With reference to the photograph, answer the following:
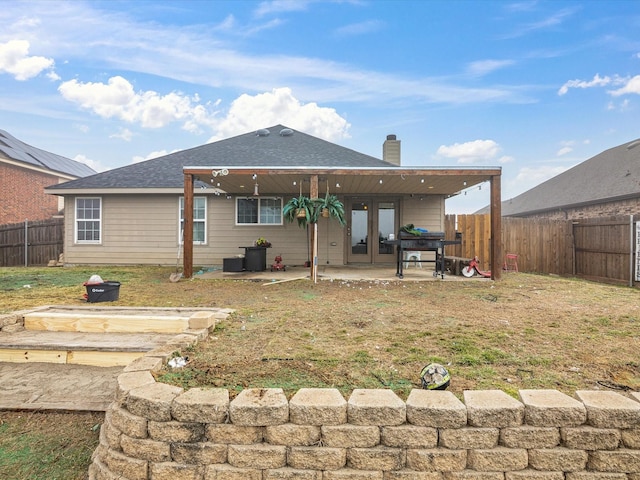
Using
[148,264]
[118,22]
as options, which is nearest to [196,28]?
[118,22]

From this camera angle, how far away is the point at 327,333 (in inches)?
141

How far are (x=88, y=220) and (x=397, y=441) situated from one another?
40.6ft

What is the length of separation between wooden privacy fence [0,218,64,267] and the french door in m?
10.5

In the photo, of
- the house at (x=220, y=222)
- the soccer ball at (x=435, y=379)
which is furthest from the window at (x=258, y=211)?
the soccer ball at (x=435, y=379)

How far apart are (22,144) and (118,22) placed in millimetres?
16600

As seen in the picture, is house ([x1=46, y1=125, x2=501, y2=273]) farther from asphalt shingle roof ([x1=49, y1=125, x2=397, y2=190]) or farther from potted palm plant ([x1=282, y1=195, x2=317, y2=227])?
potted palm plant ([x1=282, y1=195, x2=317, y2=227])

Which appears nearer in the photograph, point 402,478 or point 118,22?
point 402,478

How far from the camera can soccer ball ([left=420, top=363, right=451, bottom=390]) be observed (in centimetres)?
210

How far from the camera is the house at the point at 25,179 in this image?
15891mm

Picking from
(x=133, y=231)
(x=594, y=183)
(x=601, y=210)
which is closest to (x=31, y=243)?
(x=133, y=231)

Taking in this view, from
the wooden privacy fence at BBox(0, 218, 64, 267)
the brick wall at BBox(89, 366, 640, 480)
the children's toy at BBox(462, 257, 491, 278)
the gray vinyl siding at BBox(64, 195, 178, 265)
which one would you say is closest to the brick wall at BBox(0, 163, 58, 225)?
the wooden privacy fence at BBox(0, 218, 64, 267)

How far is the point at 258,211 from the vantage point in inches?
437

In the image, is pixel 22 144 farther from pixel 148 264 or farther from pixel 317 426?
pixel 317 426

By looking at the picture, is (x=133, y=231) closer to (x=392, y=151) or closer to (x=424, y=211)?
(x=392, y=151)
